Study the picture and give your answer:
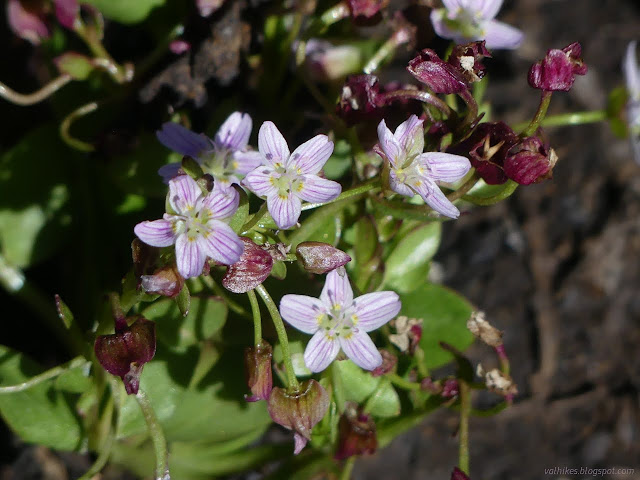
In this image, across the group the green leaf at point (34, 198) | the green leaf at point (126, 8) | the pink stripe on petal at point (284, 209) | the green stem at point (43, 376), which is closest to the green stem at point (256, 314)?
the pink stripe on petal at point (284, 209)

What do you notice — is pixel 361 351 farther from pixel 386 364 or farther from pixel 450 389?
pixel 450 389

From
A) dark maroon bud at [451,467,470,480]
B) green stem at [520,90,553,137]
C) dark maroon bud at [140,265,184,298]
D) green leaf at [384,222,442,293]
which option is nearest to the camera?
dark maroon bud at [140,265,184,298]

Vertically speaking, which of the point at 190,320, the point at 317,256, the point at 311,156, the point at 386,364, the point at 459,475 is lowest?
the point at 459,475

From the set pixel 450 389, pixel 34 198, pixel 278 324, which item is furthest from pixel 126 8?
pixel 450 389

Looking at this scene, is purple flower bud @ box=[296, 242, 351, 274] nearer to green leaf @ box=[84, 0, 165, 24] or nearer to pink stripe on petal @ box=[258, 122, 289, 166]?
pink stripe on petal @ box=[258, 122, 289, 166]

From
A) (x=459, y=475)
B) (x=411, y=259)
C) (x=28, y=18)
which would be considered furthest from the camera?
(x=28, y=18)

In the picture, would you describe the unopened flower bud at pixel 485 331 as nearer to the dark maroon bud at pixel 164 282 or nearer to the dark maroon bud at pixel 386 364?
the dark maroon bud at pixel 386 364

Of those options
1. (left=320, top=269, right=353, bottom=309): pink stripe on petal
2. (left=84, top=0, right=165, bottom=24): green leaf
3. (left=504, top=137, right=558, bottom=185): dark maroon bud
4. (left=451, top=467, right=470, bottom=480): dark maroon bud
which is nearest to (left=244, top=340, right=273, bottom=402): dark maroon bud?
(left=320, top=269, right=353, bottom=309): pink stripe on petal
